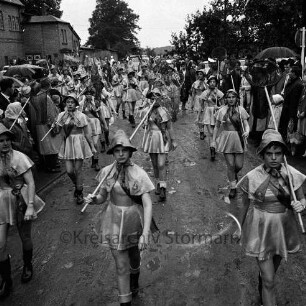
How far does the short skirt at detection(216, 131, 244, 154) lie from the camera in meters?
7.23

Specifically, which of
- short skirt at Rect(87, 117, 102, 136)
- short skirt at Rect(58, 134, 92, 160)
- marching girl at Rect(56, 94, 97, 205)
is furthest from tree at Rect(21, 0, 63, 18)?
short skirt at Rect(58, 134, 92, 160)

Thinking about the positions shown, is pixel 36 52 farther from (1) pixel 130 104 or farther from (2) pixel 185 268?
(2) pixel 185 268

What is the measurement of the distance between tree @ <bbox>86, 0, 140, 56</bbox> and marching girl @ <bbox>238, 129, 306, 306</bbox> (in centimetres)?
8574

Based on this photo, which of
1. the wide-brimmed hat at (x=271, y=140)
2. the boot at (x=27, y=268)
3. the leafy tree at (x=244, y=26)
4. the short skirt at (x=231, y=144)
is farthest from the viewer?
the leafy tree at (x=244, y=26)

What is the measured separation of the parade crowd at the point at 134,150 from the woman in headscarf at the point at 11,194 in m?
0.01

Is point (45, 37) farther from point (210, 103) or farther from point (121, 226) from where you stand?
point (121, 226)

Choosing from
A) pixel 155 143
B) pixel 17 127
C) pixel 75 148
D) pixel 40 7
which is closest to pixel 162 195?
pixel 155 143

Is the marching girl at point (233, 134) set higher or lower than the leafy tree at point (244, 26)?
lower

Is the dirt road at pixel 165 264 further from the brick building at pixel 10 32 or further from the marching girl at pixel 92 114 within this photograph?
the brick building at pixel 10 32

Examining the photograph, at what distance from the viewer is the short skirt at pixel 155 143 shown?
7301mm

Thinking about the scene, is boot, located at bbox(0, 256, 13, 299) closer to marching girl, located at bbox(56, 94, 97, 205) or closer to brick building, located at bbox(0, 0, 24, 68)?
marching girl, located at bbox(56, 94, 97, 205)

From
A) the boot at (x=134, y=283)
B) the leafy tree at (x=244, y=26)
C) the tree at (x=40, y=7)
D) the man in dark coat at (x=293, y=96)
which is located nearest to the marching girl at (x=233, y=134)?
the man in dark coat at (x=293, y=96)

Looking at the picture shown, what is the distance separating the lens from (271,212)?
12.1 feet

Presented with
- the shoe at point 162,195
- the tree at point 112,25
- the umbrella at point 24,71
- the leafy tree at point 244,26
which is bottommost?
the shoe at point 162,195
